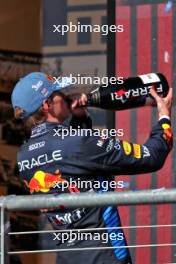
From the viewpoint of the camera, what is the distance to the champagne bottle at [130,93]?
292 centimetres

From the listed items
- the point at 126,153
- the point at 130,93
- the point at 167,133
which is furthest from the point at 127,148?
the point at 130,93

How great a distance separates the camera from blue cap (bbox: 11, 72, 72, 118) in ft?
9.22

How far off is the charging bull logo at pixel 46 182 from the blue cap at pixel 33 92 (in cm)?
23

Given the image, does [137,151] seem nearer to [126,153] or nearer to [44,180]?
[126,153]

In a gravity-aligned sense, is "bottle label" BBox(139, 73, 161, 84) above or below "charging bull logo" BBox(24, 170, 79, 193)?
above

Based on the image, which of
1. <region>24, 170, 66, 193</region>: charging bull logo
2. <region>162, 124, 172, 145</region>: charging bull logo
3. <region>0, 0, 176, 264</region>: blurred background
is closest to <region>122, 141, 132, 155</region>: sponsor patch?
<region>162, 124, 172, 145</region>: charging bull logo

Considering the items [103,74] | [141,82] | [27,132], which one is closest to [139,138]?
[103,74]

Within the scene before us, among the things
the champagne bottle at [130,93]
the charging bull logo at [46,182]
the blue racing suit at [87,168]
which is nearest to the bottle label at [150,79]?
the champagne bottle at [130,93]

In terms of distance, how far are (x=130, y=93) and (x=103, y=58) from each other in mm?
1180

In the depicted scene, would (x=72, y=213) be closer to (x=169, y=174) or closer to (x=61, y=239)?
(x=61, y=239)

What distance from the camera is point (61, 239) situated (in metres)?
2.88

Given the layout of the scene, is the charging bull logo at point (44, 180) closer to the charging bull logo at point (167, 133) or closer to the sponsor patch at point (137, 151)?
the sponsor patch at point (137, 151)

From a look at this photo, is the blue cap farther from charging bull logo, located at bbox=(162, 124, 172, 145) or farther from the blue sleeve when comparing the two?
charging bull logo, located at bbox=(162, 124, 172, 145)

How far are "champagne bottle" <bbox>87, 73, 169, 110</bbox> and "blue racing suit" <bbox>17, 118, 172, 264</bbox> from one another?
204 mm
